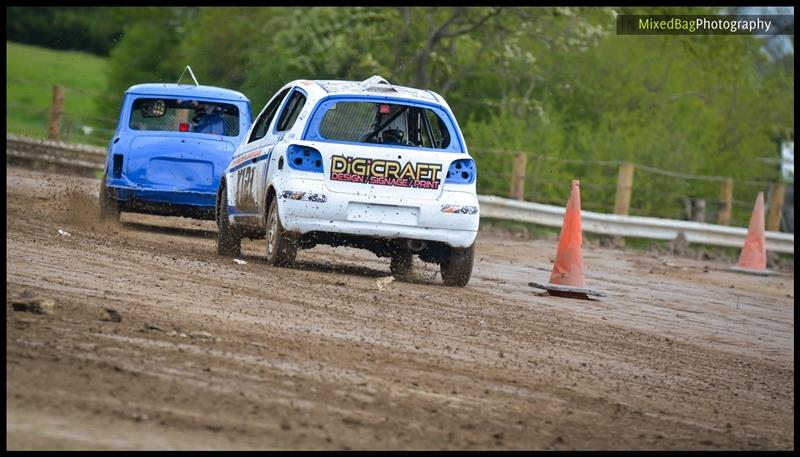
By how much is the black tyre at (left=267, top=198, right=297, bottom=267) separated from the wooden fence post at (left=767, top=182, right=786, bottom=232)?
18156 millimetres

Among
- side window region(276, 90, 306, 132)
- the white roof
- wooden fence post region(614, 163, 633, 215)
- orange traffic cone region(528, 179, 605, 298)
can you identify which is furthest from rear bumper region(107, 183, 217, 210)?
wooden fence post region(614, 163, 633, 215)

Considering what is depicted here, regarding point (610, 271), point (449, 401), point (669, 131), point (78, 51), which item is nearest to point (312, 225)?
point (449, 401)

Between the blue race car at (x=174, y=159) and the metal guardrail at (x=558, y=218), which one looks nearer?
the blue race car at (x=174, y=159)

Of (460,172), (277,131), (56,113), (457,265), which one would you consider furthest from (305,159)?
(56,113)

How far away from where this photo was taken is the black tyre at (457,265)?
12992mm

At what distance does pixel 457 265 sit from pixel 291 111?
2042mm

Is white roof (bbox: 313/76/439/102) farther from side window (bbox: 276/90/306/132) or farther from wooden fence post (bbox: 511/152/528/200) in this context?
wooden fence post (bbox: 511/152/528/200)

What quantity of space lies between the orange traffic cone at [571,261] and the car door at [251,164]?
8.53ft

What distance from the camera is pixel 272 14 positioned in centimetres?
3794

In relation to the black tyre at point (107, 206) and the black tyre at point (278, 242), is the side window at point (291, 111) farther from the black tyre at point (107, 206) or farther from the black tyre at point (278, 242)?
the black tyre at point (107, 206)

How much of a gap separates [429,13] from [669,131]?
626 cm

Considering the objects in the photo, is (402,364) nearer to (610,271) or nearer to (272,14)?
(610,271)

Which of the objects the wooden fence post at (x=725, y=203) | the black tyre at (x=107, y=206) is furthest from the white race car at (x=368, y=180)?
the wooden fence post at (x=725, y=203)

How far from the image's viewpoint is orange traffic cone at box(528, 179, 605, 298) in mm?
13586
